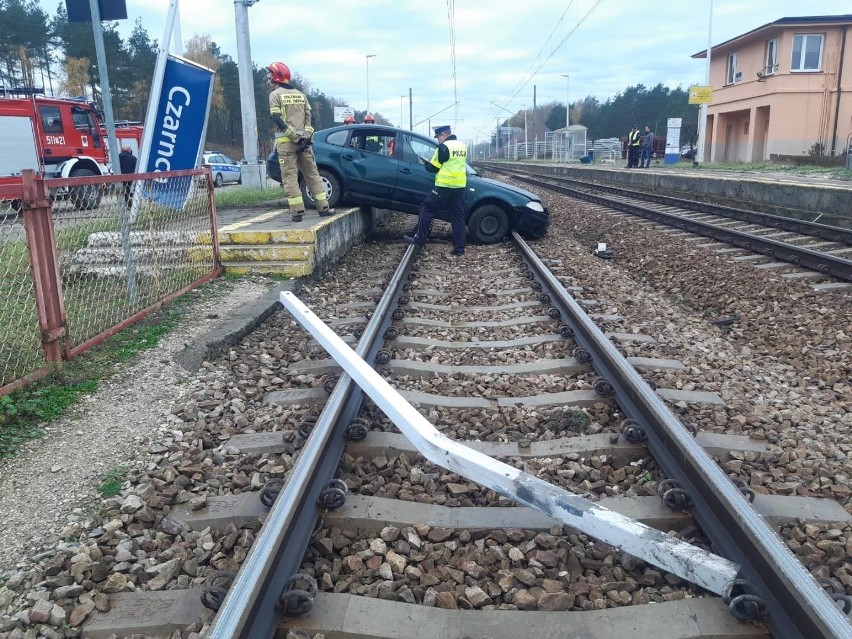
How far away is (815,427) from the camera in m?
3.84

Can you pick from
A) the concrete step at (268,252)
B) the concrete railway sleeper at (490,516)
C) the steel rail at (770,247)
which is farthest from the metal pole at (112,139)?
the steel rail at (770,247)

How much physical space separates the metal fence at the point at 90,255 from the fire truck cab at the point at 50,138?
13330mm

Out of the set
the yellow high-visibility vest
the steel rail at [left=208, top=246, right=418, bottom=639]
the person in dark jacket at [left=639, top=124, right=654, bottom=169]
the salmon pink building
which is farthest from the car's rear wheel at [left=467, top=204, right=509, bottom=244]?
the salmon pink building

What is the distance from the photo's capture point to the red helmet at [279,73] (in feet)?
28.4

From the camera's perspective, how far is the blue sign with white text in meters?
6.37

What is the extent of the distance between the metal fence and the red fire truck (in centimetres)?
1305

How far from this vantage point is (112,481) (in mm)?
3207

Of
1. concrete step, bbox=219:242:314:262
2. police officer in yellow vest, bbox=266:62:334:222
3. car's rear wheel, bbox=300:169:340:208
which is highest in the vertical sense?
police officer in yellow vest, bbox=266:62:334:222

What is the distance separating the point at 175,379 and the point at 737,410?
3536 millimetres

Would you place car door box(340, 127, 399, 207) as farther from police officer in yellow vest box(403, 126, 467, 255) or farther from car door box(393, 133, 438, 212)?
police officer in yellow vest box(403, 126, 467, 255)

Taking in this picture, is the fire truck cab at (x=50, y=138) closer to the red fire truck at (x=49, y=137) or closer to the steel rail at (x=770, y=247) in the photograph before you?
the red fire truck at (x=49, y=137)

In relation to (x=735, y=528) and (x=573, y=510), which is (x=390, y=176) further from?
(x=735, y=528)

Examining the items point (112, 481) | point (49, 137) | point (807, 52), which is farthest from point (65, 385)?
point (807, 52)

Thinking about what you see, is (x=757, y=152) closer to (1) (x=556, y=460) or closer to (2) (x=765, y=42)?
(2) (x=765, y=42)
